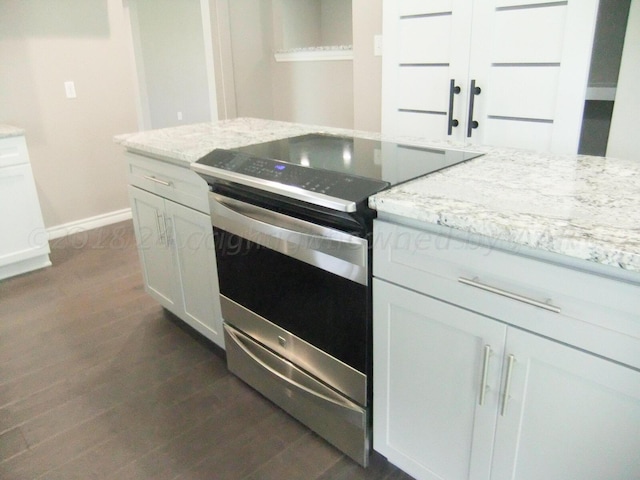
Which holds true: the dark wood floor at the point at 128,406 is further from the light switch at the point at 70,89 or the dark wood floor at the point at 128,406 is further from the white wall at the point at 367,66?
the white wall at the point at 367,66

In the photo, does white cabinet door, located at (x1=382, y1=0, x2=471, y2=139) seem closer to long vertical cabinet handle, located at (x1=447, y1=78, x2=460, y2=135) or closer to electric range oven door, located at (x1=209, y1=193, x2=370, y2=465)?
long vertical cabinet handle, located at (x1=447, y1=78, x2=460, y2=135)

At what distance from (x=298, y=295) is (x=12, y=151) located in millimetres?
2328

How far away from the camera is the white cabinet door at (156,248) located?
2.17 meters

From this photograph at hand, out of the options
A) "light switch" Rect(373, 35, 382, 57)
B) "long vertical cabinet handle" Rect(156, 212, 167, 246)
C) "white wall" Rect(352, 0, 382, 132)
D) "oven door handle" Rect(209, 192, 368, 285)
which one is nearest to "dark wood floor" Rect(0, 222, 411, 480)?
"long vertical cabinet handle" Rect(156, 212, 167, 246)

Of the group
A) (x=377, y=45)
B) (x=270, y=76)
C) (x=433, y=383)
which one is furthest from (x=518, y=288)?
(x=270, y=76)

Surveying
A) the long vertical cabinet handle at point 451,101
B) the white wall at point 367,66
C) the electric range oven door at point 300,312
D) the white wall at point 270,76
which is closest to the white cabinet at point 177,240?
the electric range oven door at point 300,312

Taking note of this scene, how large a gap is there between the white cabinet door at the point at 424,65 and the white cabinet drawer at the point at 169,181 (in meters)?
1.32

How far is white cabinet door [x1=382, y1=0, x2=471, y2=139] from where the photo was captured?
233 centimetres

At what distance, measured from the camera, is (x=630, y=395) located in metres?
0.93

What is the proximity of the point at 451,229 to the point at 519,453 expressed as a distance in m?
0.56

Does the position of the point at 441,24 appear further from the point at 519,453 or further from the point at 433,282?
the point at 519,453

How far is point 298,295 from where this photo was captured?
1.54 metres

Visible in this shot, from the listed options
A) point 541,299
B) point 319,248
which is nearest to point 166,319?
point 319,248

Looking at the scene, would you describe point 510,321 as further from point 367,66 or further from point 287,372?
point 367,66
